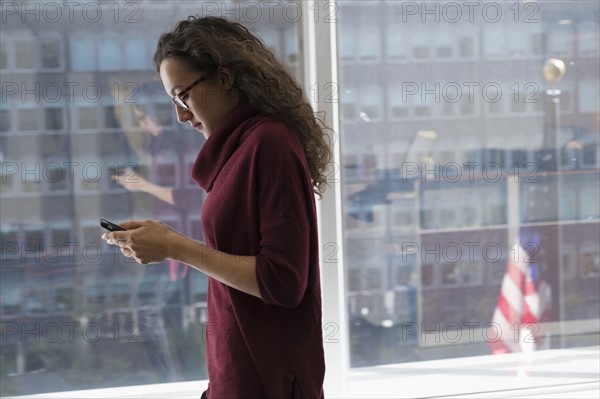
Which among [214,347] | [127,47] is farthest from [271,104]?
[127,47]

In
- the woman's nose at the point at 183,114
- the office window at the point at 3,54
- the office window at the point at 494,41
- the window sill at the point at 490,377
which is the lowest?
the window sill at the point at 490,377

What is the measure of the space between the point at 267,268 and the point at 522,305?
1.86 meters

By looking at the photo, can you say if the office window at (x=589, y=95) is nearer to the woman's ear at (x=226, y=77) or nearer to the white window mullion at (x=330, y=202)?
the white window mullion at (x=330, y=202)

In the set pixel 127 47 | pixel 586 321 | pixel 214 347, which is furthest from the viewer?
pixel 586 321

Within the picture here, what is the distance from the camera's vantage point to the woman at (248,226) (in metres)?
1.23

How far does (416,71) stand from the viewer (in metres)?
2.66

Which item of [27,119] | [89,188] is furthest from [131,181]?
[27,119]

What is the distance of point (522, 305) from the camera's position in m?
2.83

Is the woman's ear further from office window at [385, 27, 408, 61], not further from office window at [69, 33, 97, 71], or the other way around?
office window at [385, 27, 408, 61]

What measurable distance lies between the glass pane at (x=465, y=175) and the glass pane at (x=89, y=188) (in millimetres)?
409

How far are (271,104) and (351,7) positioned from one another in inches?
53.5

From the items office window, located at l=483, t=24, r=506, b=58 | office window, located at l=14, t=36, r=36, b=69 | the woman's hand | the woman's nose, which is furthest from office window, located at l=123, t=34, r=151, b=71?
the woman's hand

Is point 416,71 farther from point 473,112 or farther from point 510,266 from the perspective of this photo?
point 510,266

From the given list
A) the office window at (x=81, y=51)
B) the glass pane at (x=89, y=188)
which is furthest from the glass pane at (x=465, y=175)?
the office window at (x=81, y=51)
